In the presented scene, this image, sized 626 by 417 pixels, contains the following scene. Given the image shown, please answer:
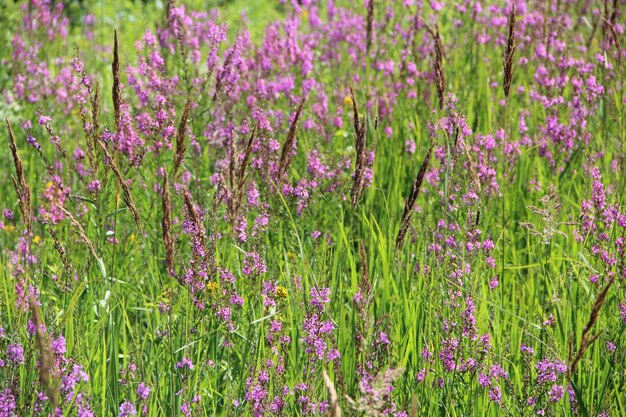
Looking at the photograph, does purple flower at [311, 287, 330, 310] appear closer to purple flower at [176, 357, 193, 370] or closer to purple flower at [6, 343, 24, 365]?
purple flower at [176, 357, 193, 370]

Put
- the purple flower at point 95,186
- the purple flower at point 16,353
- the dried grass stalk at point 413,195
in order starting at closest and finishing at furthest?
1. the purple flower at point 16,353
2. the dried grass stalk at point 413,195
3. the purple flower at point 95,186

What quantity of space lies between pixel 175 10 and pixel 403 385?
2386 mm

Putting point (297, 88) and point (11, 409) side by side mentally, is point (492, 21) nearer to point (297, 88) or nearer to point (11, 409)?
point (297, 88)

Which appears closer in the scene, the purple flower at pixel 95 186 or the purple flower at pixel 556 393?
the purple flower at pixel 556 393

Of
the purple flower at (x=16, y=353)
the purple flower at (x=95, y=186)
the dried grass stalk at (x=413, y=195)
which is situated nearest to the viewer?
the purple flower at (x=16, y=353)

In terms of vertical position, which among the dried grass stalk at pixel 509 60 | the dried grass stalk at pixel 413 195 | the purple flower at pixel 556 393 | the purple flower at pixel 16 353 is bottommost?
the purple flower at pixel 556 393

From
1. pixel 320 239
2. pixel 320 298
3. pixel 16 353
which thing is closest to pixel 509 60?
pixel 320 298

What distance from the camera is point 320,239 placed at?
3.81m

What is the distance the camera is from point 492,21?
5883mm

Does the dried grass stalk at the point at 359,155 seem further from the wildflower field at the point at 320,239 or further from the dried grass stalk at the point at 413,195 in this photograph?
the dried grass stalk at the point at 413,195

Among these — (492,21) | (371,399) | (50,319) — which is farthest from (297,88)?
(371,399)

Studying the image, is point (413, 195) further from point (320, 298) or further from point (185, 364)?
point (185, 364)

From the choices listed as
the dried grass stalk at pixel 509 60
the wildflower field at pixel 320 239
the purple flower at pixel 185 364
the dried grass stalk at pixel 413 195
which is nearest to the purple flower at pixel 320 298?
the wildflower field at pixel 320 239

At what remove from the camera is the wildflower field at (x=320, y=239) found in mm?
2412
